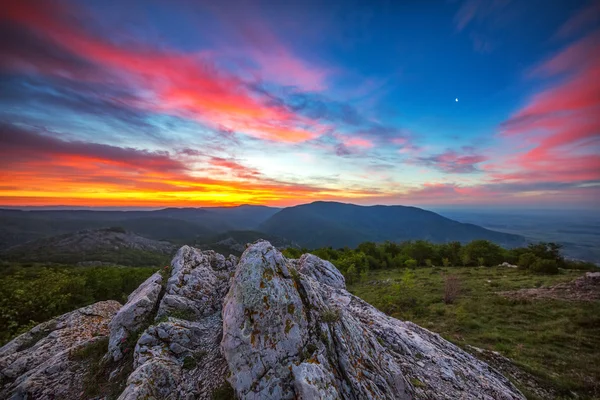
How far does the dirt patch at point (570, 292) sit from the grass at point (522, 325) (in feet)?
6.13

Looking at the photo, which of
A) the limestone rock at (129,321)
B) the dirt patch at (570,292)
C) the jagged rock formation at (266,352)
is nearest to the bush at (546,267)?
the dirt patch at (570,292)

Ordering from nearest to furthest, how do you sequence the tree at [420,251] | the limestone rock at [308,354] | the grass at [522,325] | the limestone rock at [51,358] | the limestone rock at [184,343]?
1. the limestone rock at [308,354]
2. the limestone rock at [184,343]
3. the limestone rock at [51,358]
4. the grass at [522,325]
5. the tree at [420,251]

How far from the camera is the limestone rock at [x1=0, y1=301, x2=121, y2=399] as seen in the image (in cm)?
991

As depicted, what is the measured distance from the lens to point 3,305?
861 inches

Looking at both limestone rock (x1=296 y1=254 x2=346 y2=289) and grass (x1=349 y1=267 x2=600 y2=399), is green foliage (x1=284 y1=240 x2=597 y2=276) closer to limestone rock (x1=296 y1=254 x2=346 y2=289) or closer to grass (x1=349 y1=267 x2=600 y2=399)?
grass (x1=349 y1=267 x2=600 y2=399)

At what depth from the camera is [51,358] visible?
11.7m

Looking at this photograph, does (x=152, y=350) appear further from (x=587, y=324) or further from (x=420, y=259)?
(x=420, y=259)

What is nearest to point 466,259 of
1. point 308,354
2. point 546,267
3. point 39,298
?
point 546,267

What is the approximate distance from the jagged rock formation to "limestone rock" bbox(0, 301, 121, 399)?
0.25ft

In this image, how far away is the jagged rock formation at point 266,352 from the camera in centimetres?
802

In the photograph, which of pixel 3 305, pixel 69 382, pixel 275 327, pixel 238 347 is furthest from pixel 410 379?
pixel 3 305

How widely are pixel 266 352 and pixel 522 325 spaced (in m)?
29.9

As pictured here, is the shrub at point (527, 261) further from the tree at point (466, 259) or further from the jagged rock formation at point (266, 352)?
the jagged rock formation at point (266, 352)

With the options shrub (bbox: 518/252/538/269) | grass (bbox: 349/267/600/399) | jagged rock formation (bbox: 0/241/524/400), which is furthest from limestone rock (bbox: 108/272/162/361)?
shrub (bbox: 518/252/538/269)
